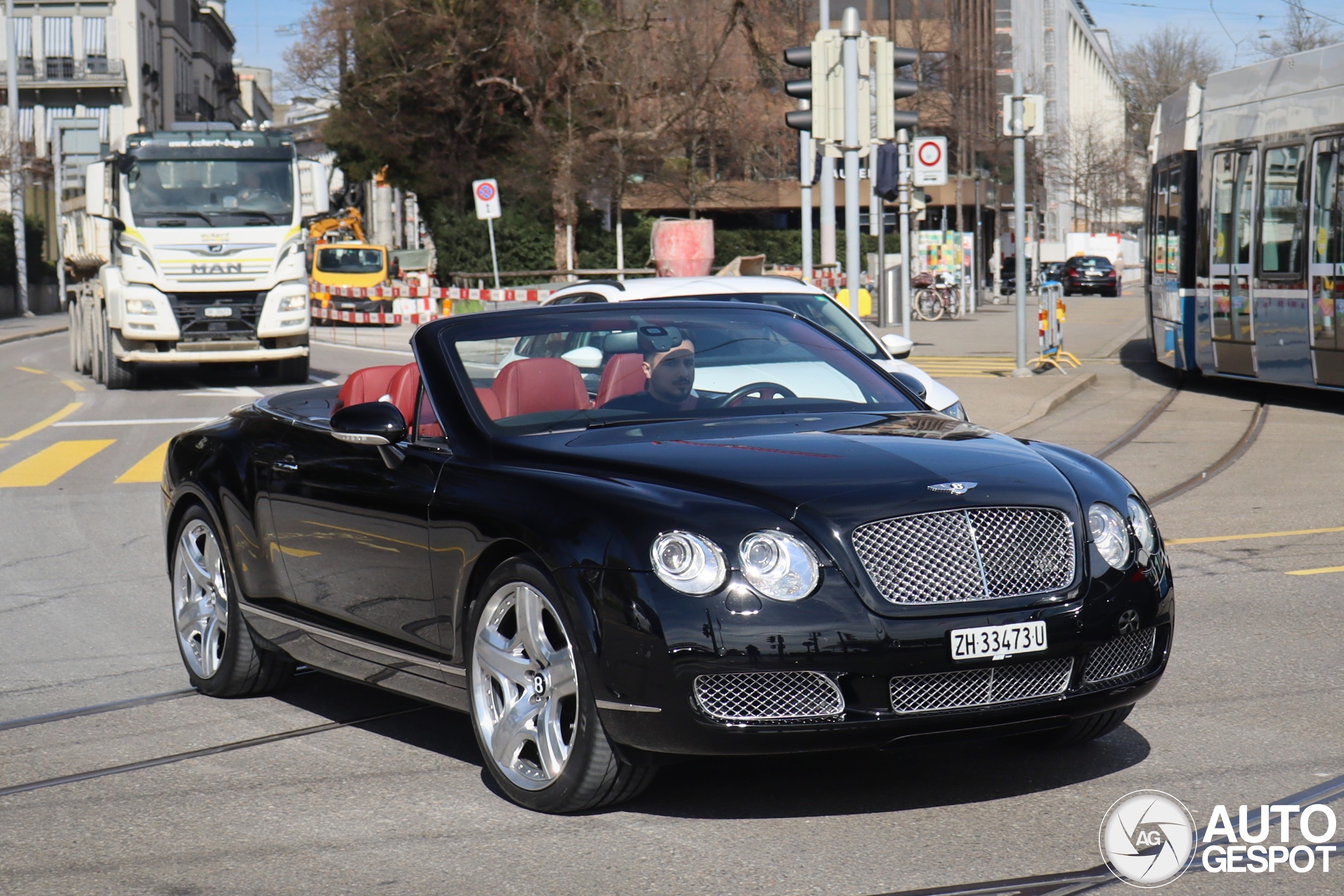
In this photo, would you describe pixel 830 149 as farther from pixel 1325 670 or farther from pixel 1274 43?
pixel 1274 43

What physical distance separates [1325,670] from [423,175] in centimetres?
4834

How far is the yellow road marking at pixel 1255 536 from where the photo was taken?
31.7 feet

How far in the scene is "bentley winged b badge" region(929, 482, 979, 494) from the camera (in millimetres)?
4574

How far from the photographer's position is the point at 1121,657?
15.7 ft

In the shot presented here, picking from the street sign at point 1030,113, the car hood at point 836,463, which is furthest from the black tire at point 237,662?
the street sign at point 1030,113

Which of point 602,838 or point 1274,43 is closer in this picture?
point 602,838

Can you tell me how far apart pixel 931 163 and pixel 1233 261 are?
31.6 ft

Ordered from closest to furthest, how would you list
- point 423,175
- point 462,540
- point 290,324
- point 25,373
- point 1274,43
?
point 462,540
point 290,324
point 25,373
point 1274,43
point 423,175

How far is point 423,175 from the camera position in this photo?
52844mm

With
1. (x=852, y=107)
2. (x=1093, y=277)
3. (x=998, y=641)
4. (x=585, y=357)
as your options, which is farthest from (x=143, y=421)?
(x=1093, y=277)

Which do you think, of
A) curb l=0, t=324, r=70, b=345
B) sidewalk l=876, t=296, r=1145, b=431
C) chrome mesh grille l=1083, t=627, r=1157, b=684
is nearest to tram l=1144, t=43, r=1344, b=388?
sidewalk l=876, t=296, r=1145, b=431

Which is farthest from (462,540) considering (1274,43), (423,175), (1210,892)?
(423,175)

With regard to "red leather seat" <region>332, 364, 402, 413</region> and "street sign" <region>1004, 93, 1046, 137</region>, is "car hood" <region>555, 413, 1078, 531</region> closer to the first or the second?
"red leather seat" <region>332, 364, 402, 413</region>

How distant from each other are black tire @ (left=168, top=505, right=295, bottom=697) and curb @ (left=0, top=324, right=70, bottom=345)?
33.0 meters
